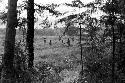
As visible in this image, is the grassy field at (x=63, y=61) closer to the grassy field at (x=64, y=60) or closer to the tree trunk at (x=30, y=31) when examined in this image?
the grassy field at (x=64, y=60)

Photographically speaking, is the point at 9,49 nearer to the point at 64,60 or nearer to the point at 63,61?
the point at 63,61

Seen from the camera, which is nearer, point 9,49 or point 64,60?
point 9,49

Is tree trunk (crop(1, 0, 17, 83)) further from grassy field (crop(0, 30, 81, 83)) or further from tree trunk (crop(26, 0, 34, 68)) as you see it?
grassy field (crop(0, 30, 81, 83))

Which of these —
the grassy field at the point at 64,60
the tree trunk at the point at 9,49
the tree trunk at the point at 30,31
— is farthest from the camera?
the grassy field at the point at 64,60

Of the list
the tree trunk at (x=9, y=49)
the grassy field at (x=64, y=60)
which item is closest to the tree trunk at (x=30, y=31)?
the grassy field at (x=64, y=60)

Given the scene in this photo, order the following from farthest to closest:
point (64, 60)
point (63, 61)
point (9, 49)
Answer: point (64, 60)
point (63, 61)
point (9, 49)

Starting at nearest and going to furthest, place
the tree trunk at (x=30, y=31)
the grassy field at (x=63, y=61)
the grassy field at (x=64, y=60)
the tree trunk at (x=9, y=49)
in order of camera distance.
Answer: the tree trunk at (x=9, y=49)
the tree trunk at (x=30, y=31)
the grassy field at (x=63, y=61)
the grassy field at (x=64, y=60)

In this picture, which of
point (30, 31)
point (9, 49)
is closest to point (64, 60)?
point (30, 31)

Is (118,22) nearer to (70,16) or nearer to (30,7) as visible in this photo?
(30,7)

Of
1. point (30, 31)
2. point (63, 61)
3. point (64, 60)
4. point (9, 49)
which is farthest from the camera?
point (64, 60)

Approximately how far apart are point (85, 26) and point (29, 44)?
43.7ft

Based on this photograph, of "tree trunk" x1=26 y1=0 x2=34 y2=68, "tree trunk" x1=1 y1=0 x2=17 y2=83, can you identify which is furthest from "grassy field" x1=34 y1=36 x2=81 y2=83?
"tree trunk" x1=1 y1=0 x2=17 y2=83

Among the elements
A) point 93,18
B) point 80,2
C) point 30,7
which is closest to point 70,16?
point 80,2

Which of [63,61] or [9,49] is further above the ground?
[9,49]
